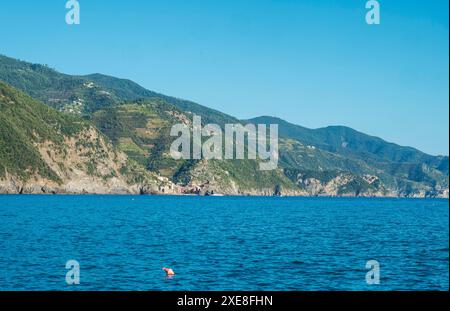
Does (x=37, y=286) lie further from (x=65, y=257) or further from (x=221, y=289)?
(x=65, y=257)

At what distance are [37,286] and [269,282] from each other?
19.2 m

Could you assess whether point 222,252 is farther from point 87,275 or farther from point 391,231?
point 391,231

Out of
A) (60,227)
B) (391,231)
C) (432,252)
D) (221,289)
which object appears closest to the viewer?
(221,289)

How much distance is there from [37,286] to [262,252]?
34.3 m

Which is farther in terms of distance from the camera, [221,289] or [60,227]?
[60,227]

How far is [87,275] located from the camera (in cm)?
5928

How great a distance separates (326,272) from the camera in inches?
2520

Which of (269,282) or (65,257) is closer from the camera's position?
(269,282)

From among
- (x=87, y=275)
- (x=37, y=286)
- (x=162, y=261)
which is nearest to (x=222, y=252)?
(x=162, y=261)
